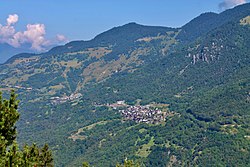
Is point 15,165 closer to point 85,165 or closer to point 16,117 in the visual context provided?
point 16,117

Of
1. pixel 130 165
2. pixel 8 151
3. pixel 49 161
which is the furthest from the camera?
pixel 49 161

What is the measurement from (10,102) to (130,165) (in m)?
19.5

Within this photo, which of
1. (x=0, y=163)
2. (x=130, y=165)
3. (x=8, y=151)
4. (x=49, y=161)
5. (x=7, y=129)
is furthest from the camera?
(x=49, y=161)

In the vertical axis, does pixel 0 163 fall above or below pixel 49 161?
above

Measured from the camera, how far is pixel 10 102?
33.2 metres

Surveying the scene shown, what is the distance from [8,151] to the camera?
30.6 metres

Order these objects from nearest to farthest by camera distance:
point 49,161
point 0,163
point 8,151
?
point 0,163, point 8,151, point 49,161

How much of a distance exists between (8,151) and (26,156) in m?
1.96

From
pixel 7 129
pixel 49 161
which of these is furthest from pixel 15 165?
pixel 49 161

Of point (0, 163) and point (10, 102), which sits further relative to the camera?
point (10, 102)

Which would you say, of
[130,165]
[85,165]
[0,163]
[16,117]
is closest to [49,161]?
[85,165]

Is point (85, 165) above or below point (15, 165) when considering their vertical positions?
below

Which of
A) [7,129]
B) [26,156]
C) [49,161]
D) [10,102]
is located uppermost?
[10,102]

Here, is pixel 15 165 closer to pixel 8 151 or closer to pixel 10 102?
pixel 8 151
